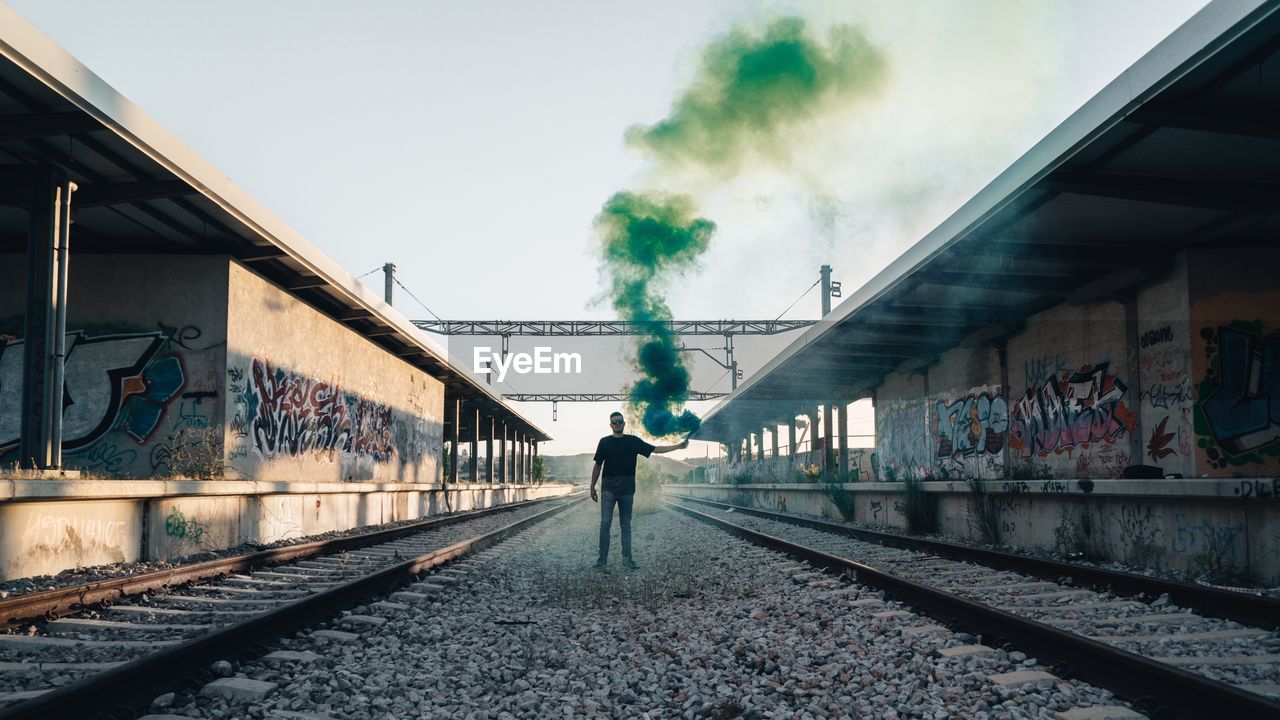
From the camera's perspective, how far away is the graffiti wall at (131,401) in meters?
13.7

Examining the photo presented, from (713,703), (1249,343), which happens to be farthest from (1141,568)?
(713,703)

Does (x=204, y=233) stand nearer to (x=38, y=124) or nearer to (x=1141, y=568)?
(x=38, y=124)

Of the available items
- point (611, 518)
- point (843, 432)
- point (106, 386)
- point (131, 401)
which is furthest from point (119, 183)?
point (843, 432)

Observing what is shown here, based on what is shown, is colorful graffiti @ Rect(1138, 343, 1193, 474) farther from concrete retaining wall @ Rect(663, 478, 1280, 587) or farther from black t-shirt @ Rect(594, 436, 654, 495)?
black t-shirt @ Rect(594, 436, 654, 495)

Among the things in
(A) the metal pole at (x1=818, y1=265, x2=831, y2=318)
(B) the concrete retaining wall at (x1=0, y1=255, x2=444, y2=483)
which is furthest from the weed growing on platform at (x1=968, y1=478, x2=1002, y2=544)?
(A) the metal pole at (x1=818, y1=265, x2=831, y2=318)

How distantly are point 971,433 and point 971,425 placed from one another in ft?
0.58

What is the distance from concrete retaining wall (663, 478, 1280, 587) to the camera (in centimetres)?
929

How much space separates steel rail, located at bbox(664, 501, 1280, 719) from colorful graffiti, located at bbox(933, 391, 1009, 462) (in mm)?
11095

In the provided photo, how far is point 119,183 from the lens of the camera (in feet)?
37.7

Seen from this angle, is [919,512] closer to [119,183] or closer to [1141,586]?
[1141,586]

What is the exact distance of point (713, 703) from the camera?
4.96m

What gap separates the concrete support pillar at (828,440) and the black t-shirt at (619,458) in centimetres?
1772

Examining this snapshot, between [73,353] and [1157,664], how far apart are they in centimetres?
1517

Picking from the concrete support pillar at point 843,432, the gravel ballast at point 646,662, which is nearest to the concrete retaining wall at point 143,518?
the gravel ballast at point 646,662
